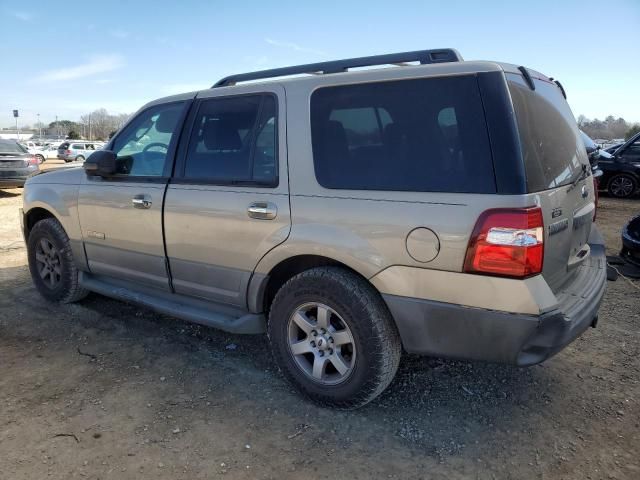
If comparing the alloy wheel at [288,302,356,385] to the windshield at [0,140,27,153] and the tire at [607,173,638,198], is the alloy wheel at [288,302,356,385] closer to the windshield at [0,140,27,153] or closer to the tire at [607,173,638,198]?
the tire at [607,173,638,198]

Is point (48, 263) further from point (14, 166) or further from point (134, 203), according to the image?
point (14, 166)

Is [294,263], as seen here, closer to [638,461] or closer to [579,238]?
[579,238]

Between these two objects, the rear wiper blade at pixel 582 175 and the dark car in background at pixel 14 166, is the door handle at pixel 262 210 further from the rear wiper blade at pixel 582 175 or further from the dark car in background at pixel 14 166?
the dark car in background at pixel 14 166

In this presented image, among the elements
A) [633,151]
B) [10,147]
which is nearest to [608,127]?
[633,151]

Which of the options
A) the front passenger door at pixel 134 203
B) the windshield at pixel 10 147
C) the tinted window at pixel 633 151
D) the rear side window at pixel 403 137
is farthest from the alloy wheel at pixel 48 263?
the tinted window at pixel 633 151

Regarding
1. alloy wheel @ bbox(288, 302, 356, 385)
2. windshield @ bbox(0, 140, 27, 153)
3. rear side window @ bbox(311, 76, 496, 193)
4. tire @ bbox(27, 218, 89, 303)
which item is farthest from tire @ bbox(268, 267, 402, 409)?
windshield @ bbox(0, 140, 27, 153)

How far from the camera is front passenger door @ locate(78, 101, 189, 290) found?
3480 millimetres

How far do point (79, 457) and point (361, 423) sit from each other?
149 cm

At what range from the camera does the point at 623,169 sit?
37.2 ft

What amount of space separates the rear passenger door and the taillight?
42.7 inches

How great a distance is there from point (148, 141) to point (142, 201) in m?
0.52

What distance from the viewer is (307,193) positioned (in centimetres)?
274

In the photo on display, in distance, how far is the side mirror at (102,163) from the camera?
366 cm

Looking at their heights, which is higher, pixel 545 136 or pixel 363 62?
pixel 363 62
